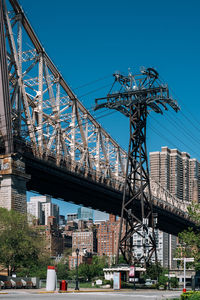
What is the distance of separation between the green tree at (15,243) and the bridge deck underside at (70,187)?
894cm

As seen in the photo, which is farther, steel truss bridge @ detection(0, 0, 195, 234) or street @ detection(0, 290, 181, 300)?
steel truss bridge @ detection(0, 0, 195, 234)

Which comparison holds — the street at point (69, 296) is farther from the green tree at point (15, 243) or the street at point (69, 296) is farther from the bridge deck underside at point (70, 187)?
the bridge deck underside at point (70, 187)

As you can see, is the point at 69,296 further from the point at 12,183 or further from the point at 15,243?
the point at 12,183

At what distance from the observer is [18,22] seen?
6688 centimetres

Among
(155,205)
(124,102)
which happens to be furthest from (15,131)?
(155,205)

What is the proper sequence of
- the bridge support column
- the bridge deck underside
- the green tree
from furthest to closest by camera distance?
the bridge deck underside, the bridge support column, the green tree

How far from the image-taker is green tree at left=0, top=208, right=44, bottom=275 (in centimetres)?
5498

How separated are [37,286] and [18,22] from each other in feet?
107

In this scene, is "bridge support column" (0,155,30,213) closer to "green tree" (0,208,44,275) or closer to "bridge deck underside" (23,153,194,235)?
"green tree" (0,208,44,275)

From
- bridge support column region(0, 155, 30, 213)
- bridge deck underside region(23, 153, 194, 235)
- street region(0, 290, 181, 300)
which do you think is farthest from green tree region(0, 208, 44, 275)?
street region(0, 290, 181, 300)

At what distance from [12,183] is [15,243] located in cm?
641

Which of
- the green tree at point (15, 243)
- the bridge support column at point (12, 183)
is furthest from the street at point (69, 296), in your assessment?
the bridge support column at point (12, 183)

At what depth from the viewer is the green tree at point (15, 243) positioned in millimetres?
54978

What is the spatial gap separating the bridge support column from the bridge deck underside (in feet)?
11.4
